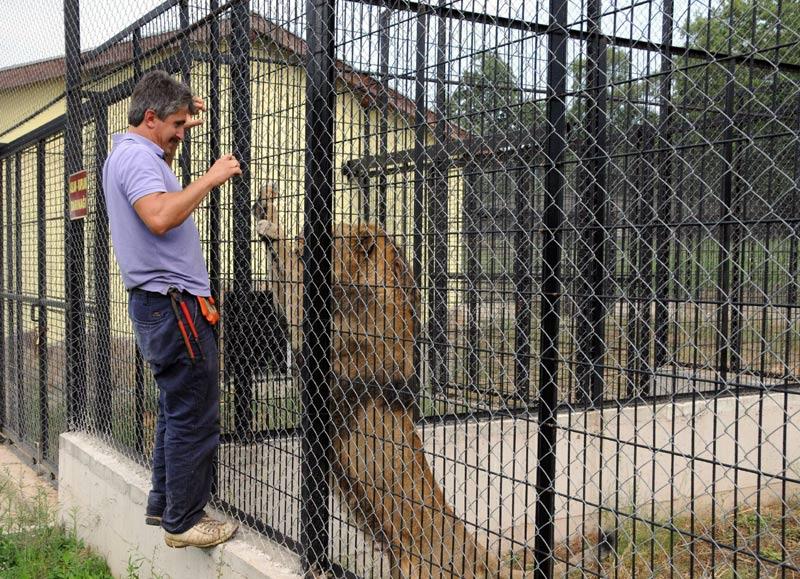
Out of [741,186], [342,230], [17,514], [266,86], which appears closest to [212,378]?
[342,230]

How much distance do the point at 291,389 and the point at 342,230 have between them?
946 millimetres

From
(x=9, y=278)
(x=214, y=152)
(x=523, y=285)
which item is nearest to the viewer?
(x=214, y=152)

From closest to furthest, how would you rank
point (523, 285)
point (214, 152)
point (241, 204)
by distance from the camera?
point (241, 204)
point (214, 152)
point (523, 285)

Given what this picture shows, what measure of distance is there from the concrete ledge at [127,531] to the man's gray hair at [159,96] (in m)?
2.09

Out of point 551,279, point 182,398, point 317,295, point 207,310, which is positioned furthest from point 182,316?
point 551,279

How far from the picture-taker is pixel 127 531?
516cm

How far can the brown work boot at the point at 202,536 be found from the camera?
4129 millimetres

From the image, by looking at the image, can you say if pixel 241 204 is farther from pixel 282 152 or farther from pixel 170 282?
pixel 170 282

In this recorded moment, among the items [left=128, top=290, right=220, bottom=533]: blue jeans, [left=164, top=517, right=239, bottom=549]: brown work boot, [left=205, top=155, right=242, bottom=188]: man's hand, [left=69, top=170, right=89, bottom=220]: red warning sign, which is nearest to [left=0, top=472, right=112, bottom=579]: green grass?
[left=164, top=517, right=239, bottom=549]: brown work boot

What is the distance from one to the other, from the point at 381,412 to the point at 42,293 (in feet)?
15.8

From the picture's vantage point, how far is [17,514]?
6.14 m

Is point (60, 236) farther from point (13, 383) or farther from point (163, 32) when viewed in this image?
point (163, 32)


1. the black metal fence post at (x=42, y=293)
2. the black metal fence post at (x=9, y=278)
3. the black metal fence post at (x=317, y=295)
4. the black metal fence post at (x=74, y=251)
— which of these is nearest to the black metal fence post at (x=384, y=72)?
the black metal fence post at (x=317, y=295)

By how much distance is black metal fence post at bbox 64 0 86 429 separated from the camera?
6262 millimetres
